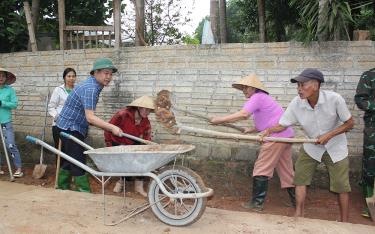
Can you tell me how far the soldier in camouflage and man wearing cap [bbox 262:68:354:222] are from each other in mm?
782

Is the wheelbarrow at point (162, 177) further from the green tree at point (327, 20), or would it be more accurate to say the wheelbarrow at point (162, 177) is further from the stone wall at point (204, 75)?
the green tree at point (327, 20)

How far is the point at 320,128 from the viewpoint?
4012 mm

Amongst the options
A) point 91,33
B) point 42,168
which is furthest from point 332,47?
point 42,168

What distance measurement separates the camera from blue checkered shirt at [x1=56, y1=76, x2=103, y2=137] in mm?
4211

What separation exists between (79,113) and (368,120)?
130 inches

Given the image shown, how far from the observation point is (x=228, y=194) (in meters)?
5.76

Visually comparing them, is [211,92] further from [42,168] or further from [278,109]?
[42,168]

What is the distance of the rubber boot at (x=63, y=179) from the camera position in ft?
16.4

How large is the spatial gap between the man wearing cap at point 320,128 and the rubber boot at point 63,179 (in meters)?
2.45

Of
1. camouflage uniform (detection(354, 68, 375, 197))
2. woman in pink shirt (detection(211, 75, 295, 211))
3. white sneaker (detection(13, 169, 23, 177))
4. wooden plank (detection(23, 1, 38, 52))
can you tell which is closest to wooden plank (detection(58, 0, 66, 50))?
wooden plank (detection(23, 1, 38, 52))

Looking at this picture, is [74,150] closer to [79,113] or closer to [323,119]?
[79,113]

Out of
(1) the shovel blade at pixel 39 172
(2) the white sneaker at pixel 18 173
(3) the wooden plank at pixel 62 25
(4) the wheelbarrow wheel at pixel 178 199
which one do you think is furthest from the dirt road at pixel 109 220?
(3) the wooden plank at pixel 62 25

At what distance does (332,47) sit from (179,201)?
302 cm

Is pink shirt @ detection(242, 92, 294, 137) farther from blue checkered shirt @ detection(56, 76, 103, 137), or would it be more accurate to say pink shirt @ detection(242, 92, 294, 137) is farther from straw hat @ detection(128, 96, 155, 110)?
blue checkered shirt @ detection(56, 76, 103, 137)
